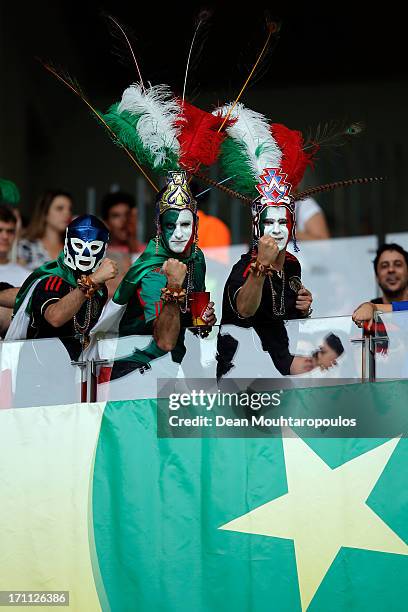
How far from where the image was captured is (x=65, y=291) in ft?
18.6

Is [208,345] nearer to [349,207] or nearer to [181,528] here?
[181,528]

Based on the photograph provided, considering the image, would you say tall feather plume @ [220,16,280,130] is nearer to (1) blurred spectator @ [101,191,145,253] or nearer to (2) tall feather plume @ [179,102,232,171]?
(2) tall feather plume @ [179,102,232,171]

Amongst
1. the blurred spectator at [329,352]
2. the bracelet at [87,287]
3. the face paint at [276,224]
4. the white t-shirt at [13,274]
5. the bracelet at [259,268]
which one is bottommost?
the blurred spectator at [329,352]

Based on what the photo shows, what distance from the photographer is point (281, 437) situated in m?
4.98

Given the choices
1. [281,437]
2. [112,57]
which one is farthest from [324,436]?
[112,57]

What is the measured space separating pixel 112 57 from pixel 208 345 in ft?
18.4

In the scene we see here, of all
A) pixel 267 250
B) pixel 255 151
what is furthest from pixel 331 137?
pixel 267 250

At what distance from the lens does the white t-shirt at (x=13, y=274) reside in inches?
278

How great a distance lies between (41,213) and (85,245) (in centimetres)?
187

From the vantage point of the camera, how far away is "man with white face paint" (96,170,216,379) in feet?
17.0

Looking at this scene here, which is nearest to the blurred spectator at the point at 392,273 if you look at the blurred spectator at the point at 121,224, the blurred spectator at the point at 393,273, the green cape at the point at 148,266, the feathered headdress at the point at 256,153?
the blurred spectator at the point at 393,273

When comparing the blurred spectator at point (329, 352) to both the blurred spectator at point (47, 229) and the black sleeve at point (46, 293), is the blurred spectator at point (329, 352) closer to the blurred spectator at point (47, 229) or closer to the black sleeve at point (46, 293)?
the black sleeve at point (46, 293)

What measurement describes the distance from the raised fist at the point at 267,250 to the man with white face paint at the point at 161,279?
335mm

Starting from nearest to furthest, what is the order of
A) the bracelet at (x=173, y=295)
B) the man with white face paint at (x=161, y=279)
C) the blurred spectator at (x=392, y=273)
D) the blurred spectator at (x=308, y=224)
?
the bracelet at (x=173, y=295) < the man with white face paint at (x=161, y=279) < the blurred spectator at (x=392, y=273) < the blurred spectator at (x=308, y=224)
